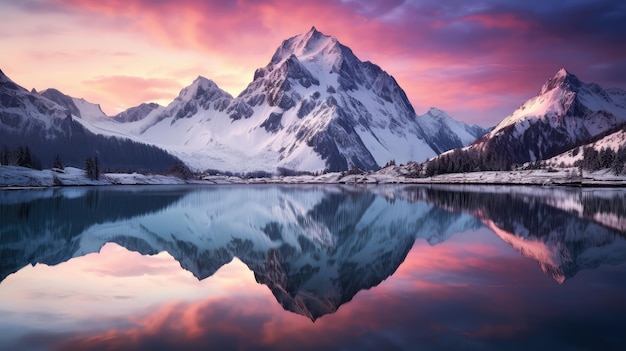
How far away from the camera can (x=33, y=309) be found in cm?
1775

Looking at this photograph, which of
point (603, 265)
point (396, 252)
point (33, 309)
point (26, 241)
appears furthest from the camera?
point (26, 241)

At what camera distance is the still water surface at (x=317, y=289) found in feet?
46.6

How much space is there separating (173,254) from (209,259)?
4320 mm

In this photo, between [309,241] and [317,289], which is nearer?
[317,289]

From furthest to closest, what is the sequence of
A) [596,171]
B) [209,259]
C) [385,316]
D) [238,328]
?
[596,171] < [209,259] < [385,316] < [238,328]

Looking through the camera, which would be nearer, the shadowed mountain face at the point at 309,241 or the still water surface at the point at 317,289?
the still water surface at the point at 317,289

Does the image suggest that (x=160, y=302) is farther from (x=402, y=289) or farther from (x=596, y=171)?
(x=596, y=171)

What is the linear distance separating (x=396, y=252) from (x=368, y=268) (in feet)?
20.2

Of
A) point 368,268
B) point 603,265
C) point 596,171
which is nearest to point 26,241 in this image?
point 368,268

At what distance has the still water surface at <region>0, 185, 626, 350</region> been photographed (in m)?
14.2

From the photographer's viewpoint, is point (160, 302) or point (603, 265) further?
point (603, 265)

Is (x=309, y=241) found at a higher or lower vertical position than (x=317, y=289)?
lower

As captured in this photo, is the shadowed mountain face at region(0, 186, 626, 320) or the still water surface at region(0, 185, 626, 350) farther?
the shadowed mountain face at region(0, 186, 626, 320)

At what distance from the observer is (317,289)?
2088cm
